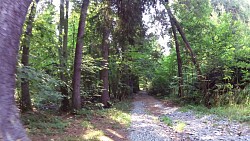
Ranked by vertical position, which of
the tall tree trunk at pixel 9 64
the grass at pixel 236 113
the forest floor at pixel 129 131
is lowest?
the forest floor at pixel 129 131

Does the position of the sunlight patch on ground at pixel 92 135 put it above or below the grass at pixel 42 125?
below

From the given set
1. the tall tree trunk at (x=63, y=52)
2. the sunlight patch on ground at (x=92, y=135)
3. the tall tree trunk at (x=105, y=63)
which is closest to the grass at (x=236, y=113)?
the sunlight patch on ground at (x=92, y=135)

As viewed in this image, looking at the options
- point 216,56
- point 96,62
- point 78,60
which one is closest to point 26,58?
point 78,60

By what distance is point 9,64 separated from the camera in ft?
7.77

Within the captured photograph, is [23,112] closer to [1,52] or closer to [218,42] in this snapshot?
[1,52]

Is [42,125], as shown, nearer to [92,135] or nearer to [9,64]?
[92,135]

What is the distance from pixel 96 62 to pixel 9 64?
11.0 metres

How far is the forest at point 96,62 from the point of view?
6.03 meters

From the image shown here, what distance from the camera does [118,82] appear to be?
19.2 m

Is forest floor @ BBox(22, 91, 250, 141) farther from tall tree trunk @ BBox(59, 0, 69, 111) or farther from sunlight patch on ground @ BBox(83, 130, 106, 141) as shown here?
tall tree trunk @ BBox(59, 0, 69, 111)

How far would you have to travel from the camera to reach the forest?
6034 millimetres

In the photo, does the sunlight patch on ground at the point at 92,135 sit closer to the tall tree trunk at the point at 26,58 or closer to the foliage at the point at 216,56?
the tall tree trunk at the point at 26,58

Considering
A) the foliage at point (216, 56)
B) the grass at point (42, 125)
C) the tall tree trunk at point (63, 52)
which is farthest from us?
the foliage at point (216, 56)

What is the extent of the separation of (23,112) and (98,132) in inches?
143
